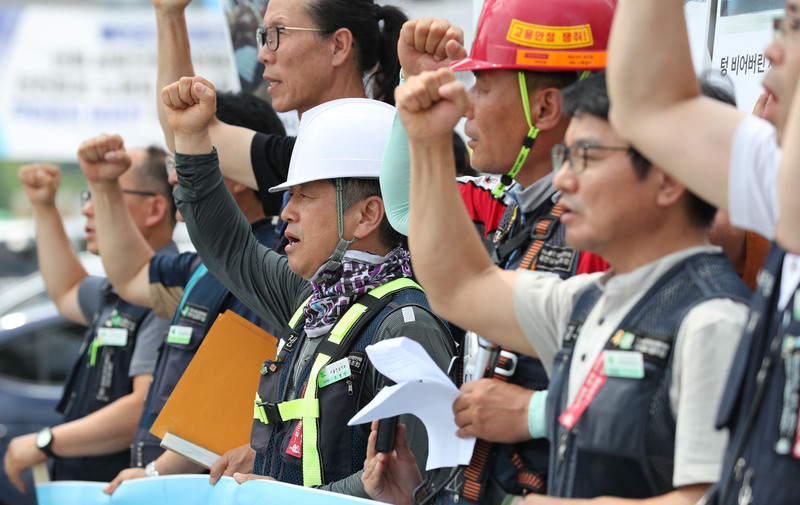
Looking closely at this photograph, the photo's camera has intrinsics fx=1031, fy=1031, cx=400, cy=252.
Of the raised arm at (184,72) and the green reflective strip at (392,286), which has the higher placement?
the raised arm at (184,72)

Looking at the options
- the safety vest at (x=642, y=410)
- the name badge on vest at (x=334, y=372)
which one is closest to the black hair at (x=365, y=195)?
the name badge on vest at (x=334, y=372)

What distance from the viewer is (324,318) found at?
10.6 feet

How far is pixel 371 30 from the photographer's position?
163 inches

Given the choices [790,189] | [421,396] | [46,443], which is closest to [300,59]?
[421,396]

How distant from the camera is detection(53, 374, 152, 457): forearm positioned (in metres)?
4.84

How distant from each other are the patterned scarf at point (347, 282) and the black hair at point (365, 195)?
0.16ft

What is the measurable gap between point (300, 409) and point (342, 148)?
2.84 ft

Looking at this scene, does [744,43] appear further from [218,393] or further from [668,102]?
[218,393]

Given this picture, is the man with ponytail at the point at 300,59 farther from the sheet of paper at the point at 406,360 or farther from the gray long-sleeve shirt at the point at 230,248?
the sheet of paper at the point at 406,360

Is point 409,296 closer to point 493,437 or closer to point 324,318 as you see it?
point 324,318

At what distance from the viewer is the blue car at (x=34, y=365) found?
7.89m

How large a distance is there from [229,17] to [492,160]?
2925mm

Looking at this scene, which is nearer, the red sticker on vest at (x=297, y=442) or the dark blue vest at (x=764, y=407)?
the dark blue vest at (x=764, y=407)

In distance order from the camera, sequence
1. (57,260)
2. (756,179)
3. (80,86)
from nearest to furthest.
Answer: (756,179) → (57,260) → (80,86)
